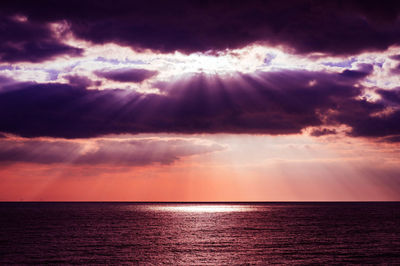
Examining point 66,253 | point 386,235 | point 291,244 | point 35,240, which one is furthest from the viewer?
point 386,235

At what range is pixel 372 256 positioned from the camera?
61.4m

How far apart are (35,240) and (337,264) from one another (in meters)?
57.0

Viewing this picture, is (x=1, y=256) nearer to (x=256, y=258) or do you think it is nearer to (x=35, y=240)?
(x=35, y=240)

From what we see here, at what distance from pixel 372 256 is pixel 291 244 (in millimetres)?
16319

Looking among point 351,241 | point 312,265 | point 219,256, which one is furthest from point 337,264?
point 351,241

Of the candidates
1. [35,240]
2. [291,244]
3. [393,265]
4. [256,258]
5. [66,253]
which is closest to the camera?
[393,265]

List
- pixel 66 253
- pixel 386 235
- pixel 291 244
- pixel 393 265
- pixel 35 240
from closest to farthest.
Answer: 1. pixel 393 265
2. pixel 66 253
3. pixel 291 244
4. pixel 35 240
5. pixel 386 235

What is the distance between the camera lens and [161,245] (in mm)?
75875

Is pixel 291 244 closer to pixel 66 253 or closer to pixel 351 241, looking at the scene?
pixel 351 241

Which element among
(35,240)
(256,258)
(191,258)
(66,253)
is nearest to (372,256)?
(256,258)

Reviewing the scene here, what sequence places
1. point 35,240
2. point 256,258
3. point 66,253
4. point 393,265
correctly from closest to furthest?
point 393,265, point 256,258, point 66,253, point 35,240

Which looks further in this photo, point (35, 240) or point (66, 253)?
point (35, 240)

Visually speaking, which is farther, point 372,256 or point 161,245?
point 161,245

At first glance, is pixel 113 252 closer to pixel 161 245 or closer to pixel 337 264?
pixel 161 245
